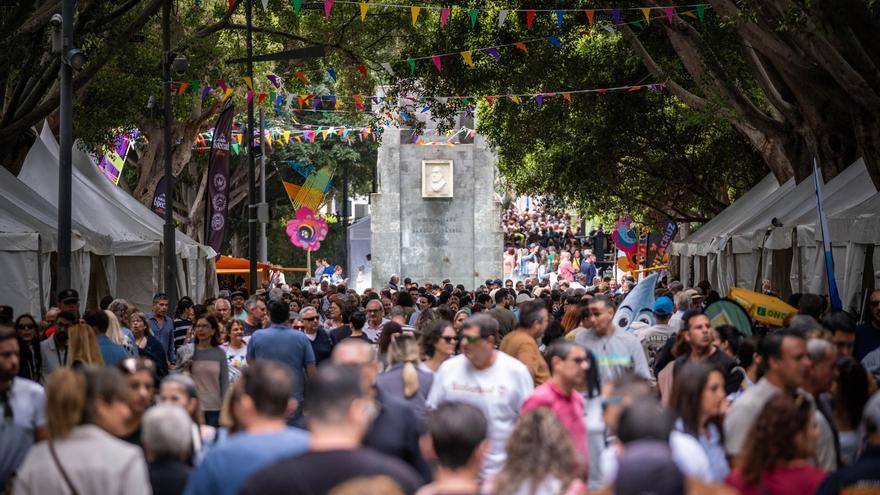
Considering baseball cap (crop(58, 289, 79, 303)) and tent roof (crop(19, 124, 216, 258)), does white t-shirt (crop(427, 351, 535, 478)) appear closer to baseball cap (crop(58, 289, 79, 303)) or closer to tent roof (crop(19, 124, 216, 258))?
baseball cap (crop(58, 289, 79, 303))

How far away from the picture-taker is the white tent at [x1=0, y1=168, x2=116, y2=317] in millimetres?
18688

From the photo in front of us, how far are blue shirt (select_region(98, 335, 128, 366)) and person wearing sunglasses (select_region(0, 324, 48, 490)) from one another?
352cm

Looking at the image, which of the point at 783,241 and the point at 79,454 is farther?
the point at 783,241

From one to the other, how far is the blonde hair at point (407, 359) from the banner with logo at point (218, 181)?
61.0 ft

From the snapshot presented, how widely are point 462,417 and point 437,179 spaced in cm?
4355

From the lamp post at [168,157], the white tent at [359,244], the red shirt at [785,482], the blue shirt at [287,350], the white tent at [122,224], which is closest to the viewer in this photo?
the red shirt at [785,482]

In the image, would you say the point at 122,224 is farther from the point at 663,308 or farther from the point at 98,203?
the point at 663,308

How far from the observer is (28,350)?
12.0 m

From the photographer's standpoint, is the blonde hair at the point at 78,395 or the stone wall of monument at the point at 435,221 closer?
the blonde hair at the point at 78,395

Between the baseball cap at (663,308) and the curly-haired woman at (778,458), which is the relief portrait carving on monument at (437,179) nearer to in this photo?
the baseball cap at (663,308)

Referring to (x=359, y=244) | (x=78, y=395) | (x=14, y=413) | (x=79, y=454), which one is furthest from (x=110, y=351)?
(x=359, y=244)

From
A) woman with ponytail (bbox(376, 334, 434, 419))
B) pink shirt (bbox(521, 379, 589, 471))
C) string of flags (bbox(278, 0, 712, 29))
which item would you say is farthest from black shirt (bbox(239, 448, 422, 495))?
string of flags (bbox(278, 0, 712, 29))

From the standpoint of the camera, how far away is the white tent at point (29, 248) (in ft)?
61.3

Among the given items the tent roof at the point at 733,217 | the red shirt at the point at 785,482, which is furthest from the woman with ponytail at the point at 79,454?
the tent roof at the point at 733,217
